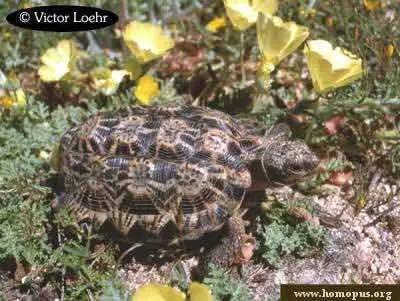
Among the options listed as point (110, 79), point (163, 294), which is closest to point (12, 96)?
point (110, 79)

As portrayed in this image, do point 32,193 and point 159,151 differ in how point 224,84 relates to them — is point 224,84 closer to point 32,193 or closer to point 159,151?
point 159,151

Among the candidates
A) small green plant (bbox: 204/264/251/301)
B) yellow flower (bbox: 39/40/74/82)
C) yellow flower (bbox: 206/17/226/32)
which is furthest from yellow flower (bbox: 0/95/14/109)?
small green plant (bbox: 204/264/251/301)

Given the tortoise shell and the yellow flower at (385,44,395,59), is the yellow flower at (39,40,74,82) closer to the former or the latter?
the tortoise shell

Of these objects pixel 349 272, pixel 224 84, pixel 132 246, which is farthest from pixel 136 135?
pixel 349 272

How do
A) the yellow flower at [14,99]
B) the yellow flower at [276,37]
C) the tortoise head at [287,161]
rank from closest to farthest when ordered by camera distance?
the tortoise head at [287,161] < the yellow flower at [276,37] < the yellow flower at [14,99]

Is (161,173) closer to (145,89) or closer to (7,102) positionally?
(145,89)

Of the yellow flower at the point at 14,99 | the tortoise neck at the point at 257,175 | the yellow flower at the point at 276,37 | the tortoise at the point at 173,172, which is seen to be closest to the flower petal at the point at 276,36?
the yellow flower at the point at 276,37

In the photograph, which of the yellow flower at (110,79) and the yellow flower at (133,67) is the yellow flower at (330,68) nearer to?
the yellow flower at (133,67)
